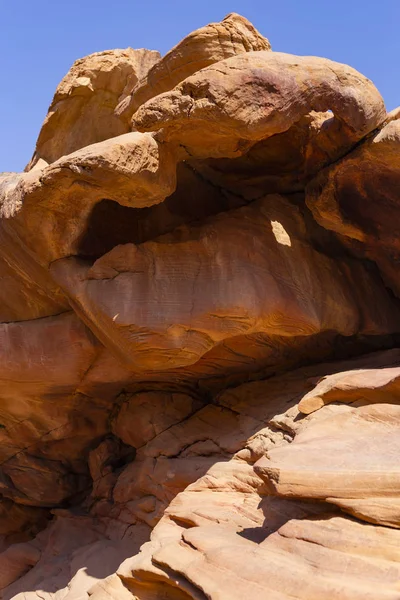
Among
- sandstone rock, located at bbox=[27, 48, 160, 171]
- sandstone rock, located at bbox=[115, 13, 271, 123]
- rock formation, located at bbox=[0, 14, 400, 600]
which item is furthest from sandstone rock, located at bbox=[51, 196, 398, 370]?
sandstone rock, located at bbox=[27, 48, 160, 171]

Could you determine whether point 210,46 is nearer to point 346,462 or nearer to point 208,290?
point 208,290

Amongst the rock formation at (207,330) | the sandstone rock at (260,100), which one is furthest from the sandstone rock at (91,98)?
the sandstone rock at (260,100)

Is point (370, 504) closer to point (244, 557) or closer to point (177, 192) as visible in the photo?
point (244, 557)

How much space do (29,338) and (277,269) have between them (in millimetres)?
2781

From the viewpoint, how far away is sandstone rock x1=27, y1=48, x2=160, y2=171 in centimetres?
698

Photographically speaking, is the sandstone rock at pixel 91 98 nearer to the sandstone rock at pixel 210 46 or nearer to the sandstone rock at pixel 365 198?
the sandstone rock at pixel 210 46

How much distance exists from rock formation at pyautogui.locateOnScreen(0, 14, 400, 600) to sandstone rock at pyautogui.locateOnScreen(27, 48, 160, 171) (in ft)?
0.08

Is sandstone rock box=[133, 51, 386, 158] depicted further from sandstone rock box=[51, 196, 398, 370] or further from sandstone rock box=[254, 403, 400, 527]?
sandstone rock box=[254, 403, 400, 527]

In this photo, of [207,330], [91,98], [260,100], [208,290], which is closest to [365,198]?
[260,100]

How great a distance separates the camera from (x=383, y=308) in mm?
6035

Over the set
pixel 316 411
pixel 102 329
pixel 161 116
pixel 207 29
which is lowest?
pixel 316 411

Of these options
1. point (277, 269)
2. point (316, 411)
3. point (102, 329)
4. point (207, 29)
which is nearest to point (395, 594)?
point (316, 411)

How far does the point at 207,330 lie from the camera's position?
5352mm

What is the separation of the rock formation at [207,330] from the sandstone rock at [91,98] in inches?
0.9
